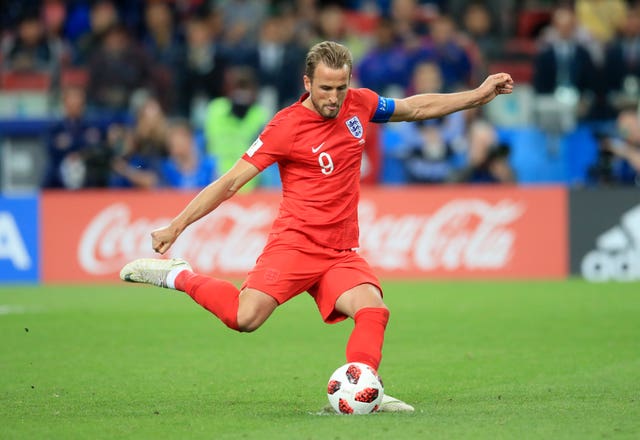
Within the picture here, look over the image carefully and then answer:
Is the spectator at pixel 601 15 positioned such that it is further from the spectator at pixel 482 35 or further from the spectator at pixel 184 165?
the spectator at pixel 184 165

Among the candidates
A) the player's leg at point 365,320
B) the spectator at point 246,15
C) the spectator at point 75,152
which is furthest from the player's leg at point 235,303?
the spectator at point 246,15

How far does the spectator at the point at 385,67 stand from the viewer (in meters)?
18.7

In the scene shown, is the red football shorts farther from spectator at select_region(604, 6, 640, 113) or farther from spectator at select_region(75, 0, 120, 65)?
spectator at select_region(75, 0, 120, 65)

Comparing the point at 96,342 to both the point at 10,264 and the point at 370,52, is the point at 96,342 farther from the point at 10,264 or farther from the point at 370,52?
the point at 370,52

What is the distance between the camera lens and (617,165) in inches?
696

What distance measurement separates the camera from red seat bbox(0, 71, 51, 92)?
69.7 ft

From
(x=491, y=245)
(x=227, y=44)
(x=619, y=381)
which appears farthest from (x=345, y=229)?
(x=227, y=44)

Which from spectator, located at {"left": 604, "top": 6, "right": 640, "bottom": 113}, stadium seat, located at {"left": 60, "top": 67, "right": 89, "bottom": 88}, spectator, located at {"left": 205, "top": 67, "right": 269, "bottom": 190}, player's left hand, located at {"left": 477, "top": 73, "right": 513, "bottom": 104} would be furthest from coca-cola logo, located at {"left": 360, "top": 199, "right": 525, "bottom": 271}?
player's left hand, located at {"left": 477, "top": 73, "right": 513, "bottom": 104}

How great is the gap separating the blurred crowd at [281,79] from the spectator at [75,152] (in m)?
0.02

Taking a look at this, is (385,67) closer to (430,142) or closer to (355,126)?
(430,142)

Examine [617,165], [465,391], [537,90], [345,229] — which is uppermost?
[537,90]

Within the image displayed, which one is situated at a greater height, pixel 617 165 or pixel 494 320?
pixel 617 165

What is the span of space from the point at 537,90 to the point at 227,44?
15.8 ft

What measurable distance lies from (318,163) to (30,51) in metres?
14.9
